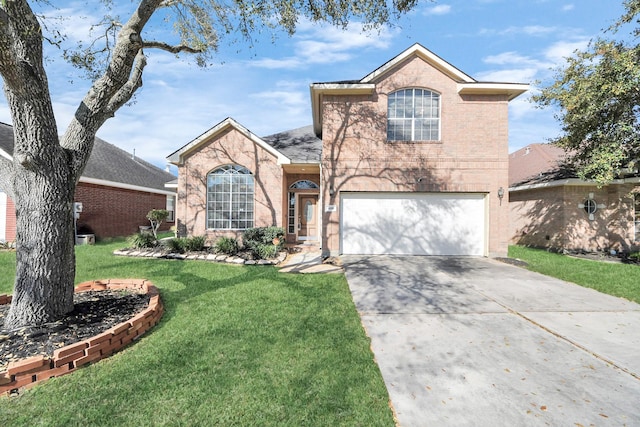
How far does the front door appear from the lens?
535 inches

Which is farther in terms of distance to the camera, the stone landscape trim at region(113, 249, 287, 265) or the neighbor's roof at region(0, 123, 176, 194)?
the neighbor's roof at region(0, 123, 176, 194)

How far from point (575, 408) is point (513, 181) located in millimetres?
15886

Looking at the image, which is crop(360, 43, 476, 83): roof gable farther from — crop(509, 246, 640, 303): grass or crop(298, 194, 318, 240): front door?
crop(509, 246, 640, 303): grass

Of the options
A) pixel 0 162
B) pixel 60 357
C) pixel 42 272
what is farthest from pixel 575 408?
pixel 0 162

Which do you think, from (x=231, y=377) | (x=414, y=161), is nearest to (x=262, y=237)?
(x=414, y=161)

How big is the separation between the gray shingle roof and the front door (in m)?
2.10

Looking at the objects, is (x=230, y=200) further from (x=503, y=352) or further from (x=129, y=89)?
(x=503, y=352)

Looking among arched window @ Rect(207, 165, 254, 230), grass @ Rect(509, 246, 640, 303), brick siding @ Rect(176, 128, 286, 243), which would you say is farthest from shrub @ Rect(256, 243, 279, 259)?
grass @ Rect(509, 246, 640, 303)

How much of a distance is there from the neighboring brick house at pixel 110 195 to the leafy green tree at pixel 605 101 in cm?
1902

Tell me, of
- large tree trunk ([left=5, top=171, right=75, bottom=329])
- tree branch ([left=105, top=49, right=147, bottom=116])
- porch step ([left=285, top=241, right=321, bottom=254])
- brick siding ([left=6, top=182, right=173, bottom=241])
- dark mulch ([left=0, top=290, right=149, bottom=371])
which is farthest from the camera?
brick siding ([left=6, top=182, right=173, bottom=241])

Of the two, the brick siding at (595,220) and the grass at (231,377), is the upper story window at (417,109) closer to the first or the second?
the brick siding at (595,220)

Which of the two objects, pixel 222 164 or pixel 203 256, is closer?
pixel 203 256

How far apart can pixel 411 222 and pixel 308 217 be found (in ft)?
16.3

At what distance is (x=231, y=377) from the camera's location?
119 inches
